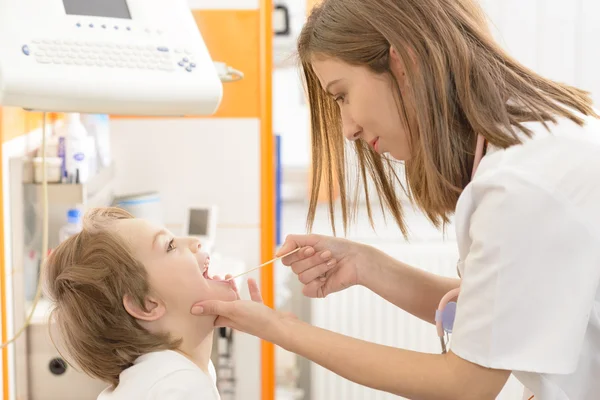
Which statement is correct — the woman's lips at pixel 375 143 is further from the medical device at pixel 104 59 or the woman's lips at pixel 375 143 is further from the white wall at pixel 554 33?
the white wall at pixel 554 33

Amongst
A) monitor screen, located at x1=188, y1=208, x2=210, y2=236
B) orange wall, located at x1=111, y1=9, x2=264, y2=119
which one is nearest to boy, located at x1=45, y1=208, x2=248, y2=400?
monitor screen, located at x1=188, y1=208, x2=210, y2=236

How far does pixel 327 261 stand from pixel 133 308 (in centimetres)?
41

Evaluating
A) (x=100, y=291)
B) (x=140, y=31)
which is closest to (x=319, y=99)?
(x=140, y=31)

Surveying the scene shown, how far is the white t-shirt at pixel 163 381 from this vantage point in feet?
4.25

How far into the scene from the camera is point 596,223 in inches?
44.6

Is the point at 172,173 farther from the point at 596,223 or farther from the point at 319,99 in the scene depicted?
the point at 596,223

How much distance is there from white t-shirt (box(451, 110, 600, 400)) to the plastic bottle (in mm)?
1130

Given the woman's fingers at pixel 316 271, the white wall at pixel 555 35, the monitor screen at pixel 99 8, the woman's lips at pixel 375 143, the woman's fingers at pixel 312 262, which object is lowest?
the woman's fingers at pixel 316 271

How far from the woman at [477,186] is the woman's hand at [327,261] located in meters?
0.20

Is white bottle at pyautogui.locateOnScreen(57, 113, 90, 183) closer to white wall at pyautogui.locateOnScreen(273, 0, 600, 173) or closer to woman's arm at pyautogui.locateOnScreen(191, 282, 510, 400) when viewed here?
woman's arm at pyautogui.locateOnScreen(191, 282, 510, 400)

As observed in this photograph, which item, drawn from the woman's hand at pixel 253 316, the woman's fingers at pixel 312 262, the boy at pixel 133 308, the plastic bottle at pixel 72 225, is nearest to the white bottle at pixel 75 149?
the plastic bottle at pixel 72 225

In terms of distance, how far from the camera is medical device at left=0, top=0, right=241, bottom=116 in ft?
4.68

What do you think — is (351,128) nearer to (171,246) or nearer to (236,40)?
(171,246)

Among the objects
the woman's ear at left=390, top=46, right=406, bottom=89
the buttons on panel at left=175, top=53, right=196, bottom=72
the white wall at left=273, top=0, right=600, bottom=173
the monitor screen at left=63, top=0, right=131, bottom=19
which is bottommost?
the woman's ear at left=390, top=46, right=406, bottom=89
